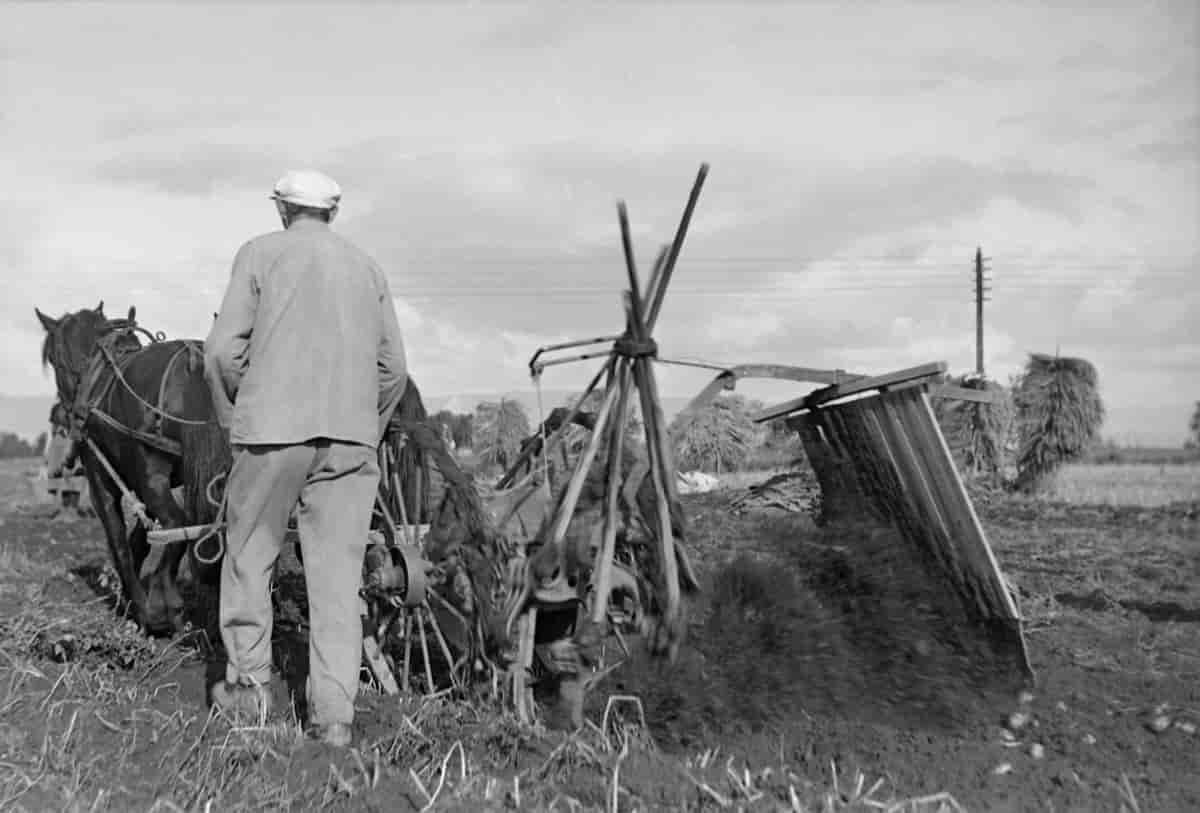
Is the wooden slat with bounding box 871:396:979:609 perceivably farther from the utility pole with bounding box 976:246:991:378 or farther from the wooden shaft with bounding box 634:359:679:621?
the utility pole with bounding box 976:246:991:378

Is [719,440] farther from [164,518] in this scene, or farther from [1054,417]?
[164,518]

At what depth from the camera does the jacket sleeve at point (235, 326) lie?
14.8 ft

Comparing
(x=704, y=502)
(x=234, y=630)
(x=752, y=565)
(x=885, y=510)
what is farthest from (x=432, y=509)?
(x=704, y=502)

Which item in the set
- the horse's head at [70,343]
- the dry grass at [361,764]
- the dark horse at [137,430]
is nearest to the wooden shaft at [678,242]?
the dry grass at [361,764]

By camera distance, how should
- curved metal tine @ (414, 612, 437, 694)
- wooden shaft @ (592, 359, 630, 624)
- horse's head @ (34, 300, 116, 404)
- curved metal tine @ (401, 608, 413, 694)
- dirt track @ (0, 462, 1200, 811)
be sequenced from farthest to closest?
horse's head @ (34, 300, 116, 404) < curved metal tine @ (401, 608, 413, 694) < curved metal tine @ (414, 612, 437, 694) < wooden shaft @ (592, 359, 630, 624) < dirt track @ (0, 462, 1200, 811)

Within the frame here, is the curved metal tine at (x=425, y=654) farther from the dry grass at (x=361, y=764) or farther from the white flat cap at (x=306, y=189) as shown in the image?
the white flat cap at (x=306, y=189)

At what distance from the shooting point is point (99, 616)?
276 inches

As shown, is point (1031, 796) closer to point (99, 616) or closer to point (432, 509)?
point (432, 509)

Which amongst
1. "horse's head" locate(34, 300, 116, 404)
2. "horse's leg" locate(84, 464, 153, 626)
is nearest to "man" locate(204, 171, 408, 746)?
"horse's leg" locate(84, 464, 153, 626)

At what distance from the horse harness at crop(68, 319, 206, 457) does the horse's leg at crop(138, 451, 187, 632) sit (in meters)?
0.13

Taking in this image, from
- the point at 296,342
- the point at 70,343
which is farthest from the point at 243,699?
the point at 70,343

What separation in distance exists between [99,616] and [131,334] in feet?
7.26

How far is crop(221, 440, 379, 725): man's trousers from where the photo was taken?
14.7 feet

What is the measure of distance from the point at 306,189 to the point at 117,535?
13.3ft
